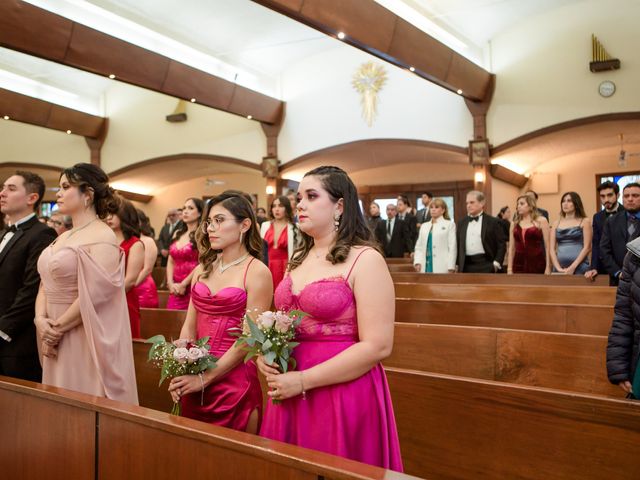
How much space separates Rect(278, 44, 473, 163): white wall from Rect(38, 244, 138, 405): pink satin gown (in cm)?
924

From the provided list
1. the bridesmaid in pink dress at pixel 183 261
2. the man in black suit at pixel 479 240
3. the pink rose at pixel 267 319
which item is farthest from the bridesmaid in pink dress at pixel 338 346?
the man in black suit at pixel 479 240

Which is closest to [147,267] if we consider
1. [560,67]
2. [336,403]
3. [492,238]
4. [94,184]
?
[94,184]

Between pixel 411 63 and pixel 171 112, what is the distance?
6.85 metres

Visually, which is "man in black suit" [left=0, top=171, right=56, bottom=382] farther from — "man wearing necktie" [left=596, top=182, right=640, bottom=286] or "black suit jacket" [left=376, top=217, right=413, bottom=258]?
"black suit jacket" [left=376, top=217, right=413, bottom=258]

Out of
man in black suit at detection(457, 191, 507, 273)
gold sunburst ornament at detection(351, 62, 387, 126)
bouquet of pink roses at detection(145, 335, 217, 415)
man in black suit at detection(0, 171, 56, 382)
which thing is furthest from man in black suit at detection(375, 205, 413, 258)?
bouquet of pink roses at detection(145, 335, 217, 415)

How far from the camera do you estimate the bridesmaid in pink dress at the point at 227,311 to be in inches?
88.1

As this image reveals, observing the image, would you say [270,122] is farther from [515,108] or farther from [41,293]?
[41,293]

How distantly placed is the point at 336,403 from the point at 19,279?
191 cm

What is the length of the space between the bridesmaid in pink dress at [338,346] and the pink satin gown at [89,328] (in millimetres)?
963

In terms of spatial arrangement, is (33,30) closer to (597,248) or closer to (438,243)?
(438,243)

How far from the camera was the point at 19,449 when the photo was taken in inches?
84.6

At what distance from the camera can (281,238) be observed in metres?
5.86

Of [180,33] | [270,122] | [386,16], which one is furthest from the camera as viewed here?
[270,122]

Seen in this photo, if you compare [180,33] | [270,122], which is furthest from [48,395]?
[270,122]
